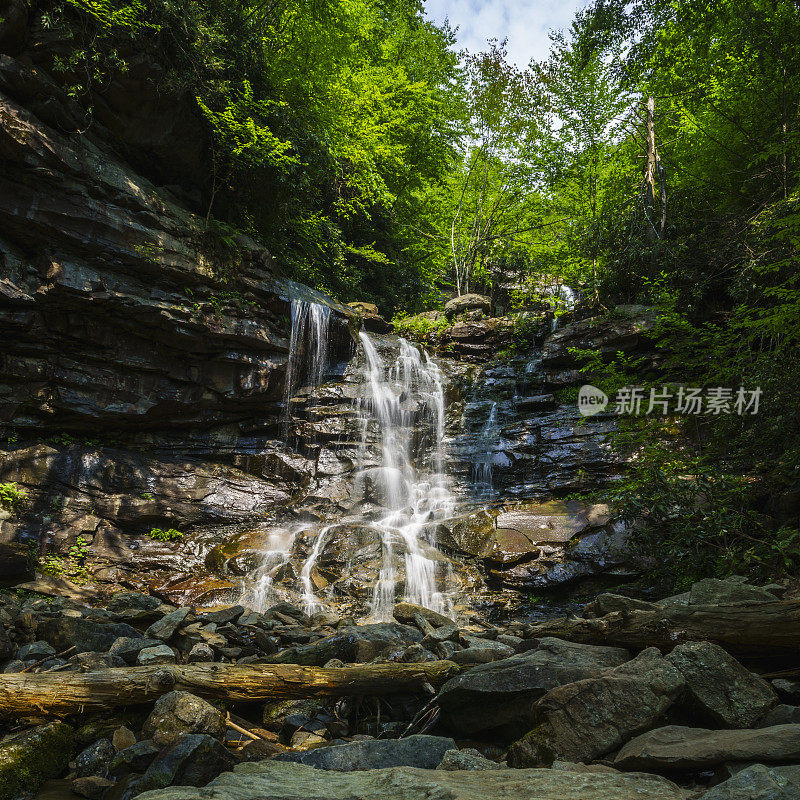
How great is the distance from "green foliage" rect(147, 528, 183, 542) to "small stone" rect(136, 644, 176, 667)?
6.27 m

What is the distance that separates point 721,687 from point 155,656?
4.49 m

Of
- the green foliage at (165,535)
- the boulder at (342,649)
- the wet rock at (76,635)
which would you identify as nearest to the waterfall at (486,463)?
the boulder at (342,649)

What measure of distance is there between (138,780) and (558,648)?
9.48 ft

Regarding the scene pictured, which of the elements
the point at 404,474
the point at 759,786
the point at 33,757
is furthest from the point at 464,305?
the point at 759,786

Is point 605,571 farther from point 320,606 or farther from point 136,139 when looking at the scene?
point 136,139

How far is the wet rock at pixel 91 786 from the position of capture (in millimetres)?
2475

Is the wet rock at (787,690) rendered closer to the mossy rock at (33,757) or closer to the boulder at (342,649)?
the boulder at (342,649)

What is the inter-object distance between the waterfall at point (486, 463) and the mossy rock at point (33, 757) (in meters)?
10.1

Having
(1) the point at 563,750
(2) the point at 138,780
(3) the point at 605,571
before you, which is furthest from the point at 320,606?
(1) the point at 563,750

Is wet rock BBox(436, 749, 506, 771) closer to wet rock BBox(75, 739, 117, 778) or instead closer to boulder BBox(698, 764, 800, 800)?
boulder BBox(698, 764, 800, 800)

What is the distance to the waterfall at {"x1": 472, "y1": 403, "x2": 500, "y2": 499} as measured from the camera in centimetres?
1210

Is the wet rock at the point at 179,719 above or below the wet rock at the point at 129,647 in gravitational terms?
above

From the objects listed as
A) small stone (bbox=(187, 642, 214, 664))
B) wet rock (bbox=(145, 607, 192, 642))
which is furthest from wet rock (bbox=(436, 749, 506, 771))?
wet rock (bbox=(145, 607, 192, 642))

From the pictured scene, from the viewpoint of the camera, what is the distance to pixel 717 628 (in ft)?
10.2
